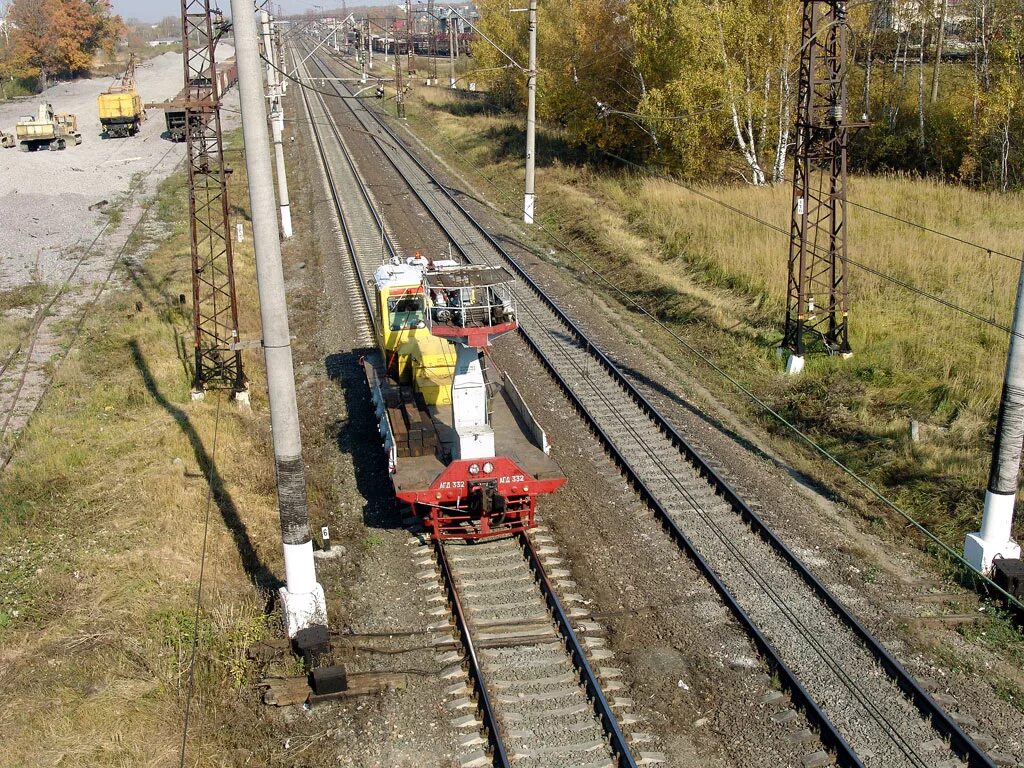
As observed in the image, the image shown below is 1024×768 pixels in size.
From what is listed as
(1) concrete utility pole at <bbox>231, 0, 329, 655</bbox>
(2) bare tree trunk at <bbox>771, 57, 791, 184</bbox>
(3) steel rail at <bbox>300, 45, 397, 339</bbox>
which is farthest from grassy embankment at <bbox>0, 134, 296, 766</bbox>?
(2) bare tree trunk at <bbox>771, 57, 791, 184</bbox>

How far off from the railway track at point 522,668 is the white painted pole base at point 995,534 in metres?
5.49

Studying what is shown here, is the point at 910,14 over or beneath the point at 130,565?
over

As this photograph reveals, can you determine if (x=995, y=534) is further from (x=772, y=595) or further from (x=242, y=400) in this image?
(x=242, y=400)

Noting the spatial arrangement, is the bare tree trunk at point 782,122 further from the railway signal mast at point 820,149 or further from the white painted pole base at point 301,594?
the white painted pole base at point 301,594

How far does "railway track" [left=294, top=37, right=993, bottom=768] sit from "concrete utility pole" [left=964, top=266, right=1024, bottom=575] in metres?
2.43

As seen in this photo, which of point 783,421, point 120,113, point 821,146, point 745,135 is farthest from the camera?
point 120,113

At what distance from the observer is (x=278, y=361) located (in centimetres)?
1061

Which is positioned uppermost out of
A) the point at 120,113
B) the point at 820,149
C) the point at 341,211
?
the point at 120,113

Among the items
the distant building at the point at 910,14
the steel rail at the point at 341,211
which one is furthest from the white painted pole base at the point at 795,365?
the distant building at the point at 910,14

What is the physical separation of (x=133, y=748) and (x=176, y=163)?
162ft

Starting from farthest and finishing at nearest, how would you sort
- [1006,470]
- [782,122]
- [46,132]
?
1. [46,132]
2. [782,122]
3. [1006,470]

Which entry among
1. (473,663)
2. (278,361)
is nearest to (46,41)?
(278,361)

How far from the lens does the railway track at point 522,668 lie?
9594 millimetres

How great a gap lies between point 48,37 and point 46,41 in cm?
45
